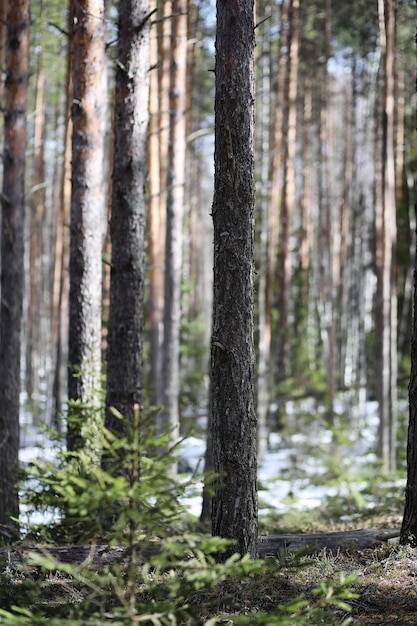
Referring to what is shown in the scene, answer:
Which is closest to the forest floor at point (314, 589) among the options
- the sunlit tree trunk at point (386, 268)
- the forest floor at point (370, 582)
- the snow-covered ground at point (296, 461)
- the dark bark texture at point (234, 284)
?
the forest floor at point (370, 582)

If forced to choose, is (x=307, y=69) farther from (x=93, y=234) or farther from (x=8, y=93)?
(x=93, y=234)

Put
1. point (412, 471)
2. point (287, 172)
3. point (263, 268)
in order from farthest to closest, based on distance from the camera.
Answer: point (287, 172)
point (263, 268)
point (412, 471)

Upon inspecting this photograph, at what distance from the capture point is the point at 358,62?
17938mm

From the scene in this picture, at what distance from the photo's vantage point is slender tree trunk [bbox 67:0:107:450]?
6.46m

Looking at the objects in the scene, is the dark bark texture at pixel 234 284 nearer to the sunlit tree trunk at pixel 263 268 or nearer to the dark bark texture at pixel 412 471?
the dark bark texture at pixel 412 471

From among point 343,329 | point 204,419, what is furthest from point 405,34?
point 204,419

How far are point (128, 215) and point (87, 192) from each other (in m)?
0.73

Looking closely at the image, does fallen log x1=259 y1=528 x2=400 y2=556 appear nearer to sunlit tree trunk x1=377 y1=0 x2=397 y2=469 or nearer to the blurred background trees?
the blurred background trees

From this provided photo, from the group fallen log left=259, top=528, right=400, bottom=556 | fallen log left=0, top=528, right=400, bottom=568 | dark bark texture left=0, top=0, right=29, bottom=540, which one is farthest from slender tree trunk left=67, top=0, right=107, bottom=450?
fallen log left=259, top=528, right=400, bottom=556

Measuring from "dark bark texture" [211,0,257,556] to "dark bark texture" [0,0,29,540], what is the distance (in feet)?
12.3

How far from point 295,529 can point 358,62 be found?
14797 mm

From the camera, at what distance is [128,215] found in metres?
6.15

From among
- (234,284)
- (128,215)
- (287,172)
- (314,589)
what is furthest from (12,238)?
(287,172)

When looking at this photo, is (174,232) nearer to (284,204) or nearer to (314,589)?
(284,204)
